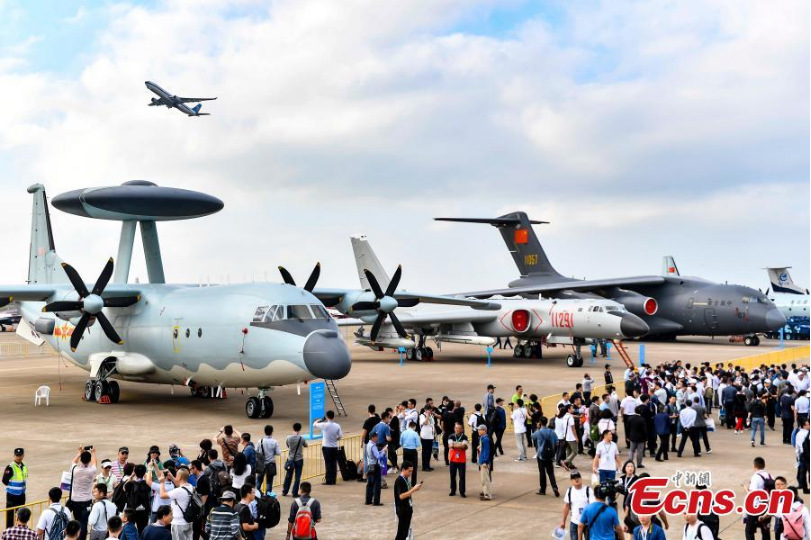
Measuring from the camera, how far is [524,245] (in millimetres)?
59625

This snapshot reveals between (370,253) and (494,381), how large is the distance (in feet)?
46.7

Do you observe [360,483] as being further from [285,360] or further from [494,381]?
[494,381]

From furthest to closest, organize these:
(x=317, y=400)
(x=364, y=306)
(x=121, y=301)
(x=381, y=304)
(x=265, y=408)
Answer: (x=364, y=306), (x=381, y=304), (x=121, y=301), (x=265, y=408), (x=317, y=400)

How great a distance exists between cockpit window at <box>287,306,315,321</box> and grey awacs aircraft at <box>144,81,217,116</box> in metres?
33.4

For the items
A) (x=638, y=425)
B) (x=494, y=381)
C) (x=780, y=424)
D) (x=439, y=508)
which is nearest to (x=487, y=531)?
(x=439, y=508)

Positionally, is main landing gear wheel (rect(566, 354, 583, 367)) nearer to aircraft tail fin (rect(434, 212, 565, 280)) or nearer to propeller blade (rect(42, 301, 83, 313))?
aircraft tail fin (rect(434, 212, 565, 280))

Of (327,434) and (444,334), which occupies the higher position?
(444,334)

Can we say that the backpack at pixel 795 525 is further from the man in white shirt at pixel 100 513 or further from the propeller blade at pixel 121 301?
the propeller blade at pixel 121 301

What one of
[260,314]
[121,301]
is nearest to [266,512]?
[260,314]

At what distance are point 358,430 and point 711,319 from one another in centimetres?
3681

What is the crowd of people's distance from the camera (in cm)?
982

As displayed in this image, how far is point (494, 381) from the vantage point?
113ft

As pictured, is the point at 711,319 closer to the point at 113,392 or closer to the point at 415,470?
the point at 113,392

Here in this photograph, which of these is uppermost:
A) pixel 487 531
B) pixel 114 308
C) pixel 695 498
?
pixel 114 308
